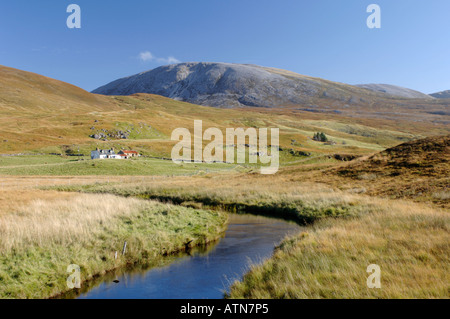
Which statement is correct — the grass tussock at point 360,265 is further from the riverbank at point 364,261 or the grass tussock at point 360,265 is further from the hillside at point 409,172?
the hillside at point 409,172

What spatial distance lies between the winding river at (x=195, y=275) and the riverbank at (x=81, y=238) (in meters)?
1.05

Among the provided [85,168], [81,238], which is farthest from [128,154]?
[81,238]

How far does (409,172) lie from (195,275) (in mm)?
32659

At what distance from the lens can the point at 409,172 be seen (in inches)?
1431

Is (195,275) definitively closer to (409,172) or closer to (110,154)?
(409,172)

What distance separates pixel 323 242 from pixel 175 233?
8.96 metres

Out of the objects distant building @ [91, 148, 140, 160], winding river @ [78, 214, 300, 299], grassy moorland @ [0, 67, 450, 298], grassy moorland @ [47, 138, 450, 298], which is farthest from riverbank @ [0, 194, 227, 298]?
distant building @ [91, 148, 140, 160]

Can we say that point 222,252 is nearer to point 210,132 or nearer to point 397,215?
point 397,215

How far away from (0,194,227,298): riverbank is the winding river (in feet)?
3.45

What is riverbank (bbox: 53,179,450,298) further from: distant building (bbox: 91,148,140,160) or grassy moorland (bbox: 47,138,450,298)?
distant building (bbox: 91,148,140,160)

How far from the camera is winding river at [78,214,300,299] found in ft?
A: 38.4

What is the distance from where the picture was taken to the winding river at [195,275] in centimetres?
1170
